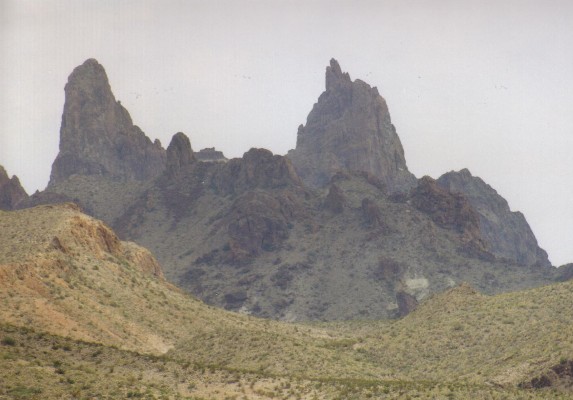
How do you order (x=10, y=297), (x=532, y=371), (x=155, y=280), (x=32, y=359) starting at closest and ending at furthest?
(x=32, y=359) < (x=532, y=371) < (x=10, y=297) < (x=155, y=280)

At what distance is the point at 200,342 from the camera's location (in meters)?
122

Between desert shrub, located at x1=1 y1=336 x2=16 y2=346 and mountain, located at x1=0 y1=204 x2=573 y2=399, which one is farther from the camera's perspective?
mountain, located at x1=0 y1=204 x2=573 y2=399

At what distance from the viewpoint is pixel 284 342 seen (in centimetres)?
11788

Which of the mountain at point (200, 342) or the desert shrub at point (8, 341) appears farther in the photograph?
the mountain at point (200, 342)

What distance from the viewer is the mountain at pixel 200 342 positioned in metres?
85.1

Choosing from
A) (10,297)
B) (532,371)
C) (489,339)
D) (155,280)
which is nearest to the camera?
(532,371)

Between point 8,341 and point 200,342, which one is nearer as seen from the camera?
point 8,341

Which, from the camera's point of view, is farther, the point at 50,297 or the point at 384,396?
the point at 50,297

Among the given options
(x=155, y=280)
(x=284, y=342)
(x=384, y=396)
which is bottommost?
(x=384, y=396)

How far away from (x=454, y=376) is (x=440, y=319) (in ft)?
93.7

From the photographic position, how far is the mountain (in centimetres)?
8512

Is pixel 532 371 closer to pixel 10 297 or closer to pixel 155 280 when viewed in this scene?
pixel 10 297

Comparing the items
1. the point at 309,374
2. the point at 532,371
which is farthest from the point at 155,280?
the point at 532,371

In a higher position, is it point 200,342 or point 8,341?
point 200,342
